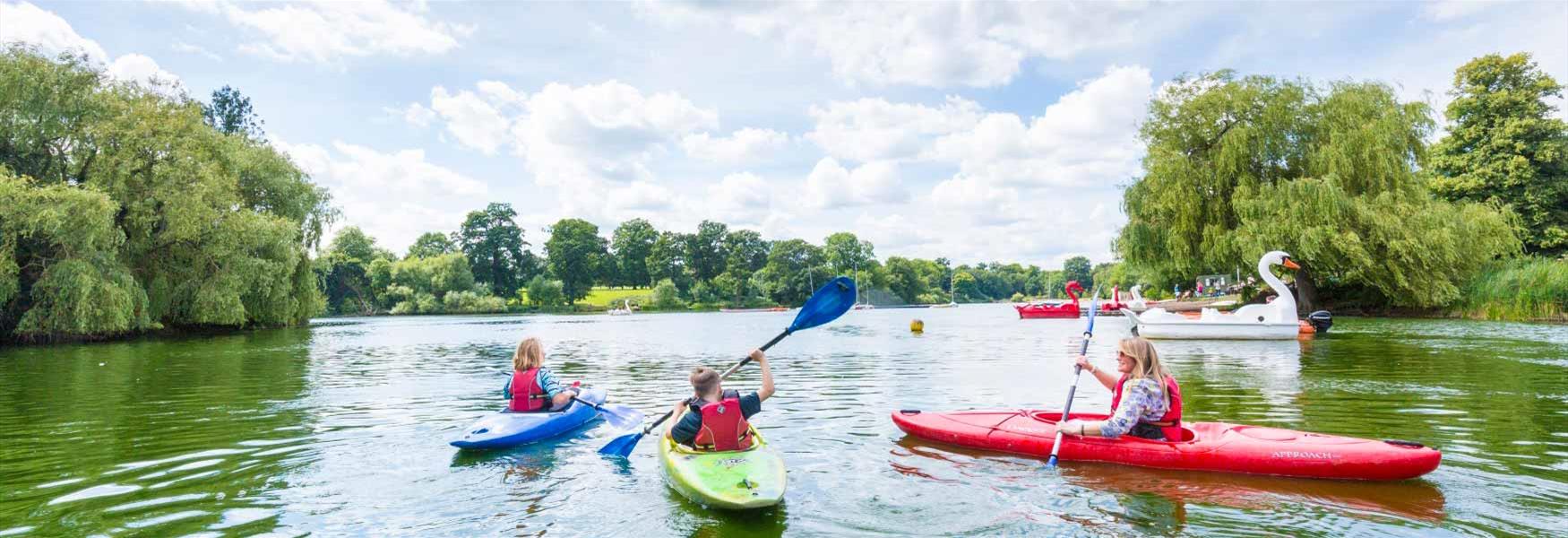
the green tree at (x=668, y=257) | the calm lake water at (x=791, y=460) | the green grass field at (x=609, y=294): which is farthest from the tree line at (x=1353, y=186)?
the green tree at (x=668, y=257)

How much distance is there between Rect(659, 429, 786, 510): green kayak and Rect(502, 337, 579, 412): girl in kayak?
263 cm

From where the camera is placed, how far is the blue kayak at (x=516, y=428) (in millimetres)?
7750

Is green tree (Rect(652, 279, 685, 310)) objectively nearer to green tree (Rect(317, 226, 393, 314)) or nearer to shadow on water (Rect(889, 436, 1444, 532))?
green tree (Rect(317, 226, 393, 314))

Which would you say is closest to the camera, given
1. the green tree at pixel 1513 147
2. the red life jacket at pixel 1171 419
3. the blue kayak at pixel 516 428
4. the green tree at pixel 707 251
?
the red life jacket at pixel 1171 419

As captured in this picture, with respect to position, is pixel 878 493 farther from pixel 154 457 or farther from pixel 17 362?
pixel 17 362

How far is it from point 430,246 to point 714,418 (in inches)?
4089

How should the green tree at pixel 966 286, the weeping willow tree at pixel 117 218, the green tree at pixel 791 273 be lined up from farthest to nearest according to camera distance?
the green tree at pixel 966 286 < the green tree at pixel 791 273 < the weeping willow tree at pixel 117 218

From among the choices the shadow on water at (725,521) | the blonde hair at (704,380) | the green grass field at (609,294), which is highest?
the green grass field at (609,294)

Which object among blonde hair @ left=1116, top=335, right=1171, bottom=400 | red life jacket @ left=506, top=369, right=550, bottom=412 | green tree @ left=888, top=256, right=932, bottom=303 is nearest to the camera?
blonde hair @ left=1116, top=335, right=1171, bottom=400

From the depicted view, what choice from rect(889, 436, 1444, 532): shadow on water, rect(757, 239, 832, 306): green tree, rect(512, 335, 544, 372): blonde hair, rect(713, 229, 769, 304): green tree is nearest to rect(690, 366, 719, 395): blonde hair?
rect(889, 436, 1444, 532): shadow on water

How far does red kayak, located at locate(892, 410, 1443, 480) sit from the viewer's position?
20.2ft

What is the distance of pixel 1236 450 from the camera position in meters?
6.52

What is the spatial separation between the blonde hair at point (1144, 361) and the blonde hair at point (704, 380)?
325 cm

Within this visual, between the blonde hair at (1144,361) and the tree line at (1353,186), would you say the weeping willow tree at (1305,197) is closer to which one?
the tree line at (1353,186)
